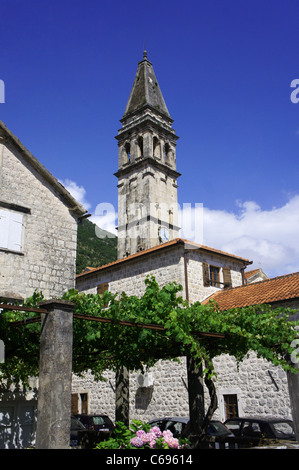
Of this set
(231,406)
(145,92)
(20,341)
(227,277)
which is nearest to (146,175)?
(145,92)

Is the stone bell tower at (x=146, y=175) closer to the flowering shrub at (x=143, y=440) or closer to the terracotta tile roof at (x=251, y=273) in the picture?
the terracotta tile roof at (x=251, y=273)

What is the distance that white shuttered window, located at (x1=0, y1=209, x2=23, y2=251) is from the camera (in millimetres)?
10617

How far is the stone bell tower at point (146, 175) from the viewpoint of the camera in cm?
3384

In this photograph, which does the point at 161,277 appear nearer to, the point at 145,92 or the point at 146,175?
the point at 146,175

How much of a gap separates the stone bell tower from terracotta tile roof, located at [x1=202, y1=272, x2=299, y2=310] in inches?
631

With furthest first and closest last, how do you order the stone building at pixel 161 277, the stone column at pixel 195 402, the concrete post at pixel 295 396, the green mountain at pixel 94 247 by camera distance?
the green mountain at pixel 94 247 < the stone building at pixel 161 277 < the concrete post at pixel 295 396 < the stone column at pixel 195 402

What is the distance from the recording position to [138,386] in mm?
18031

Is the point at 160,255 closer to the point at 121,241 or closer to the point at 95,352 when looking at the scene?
the point at 95,352

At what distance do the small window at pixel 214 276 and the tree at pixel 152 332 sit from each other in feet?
33.5

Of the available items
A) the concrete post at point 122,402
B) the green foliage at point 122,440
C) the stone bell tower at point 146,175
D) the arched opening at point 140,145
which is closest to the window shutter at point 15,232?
the concrete post at point 122,402

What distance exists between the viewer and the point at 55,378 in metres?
5.33

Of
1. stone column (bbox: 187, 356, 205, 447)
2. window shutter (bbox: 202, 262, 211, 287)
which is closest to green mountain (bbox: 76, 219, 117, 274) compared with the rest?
window shutter (bbox: 202, 262, 211, 287)

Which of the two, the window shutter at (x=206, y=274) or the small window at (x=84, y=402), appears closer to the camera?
the window shutter at (x=206, y=274)
